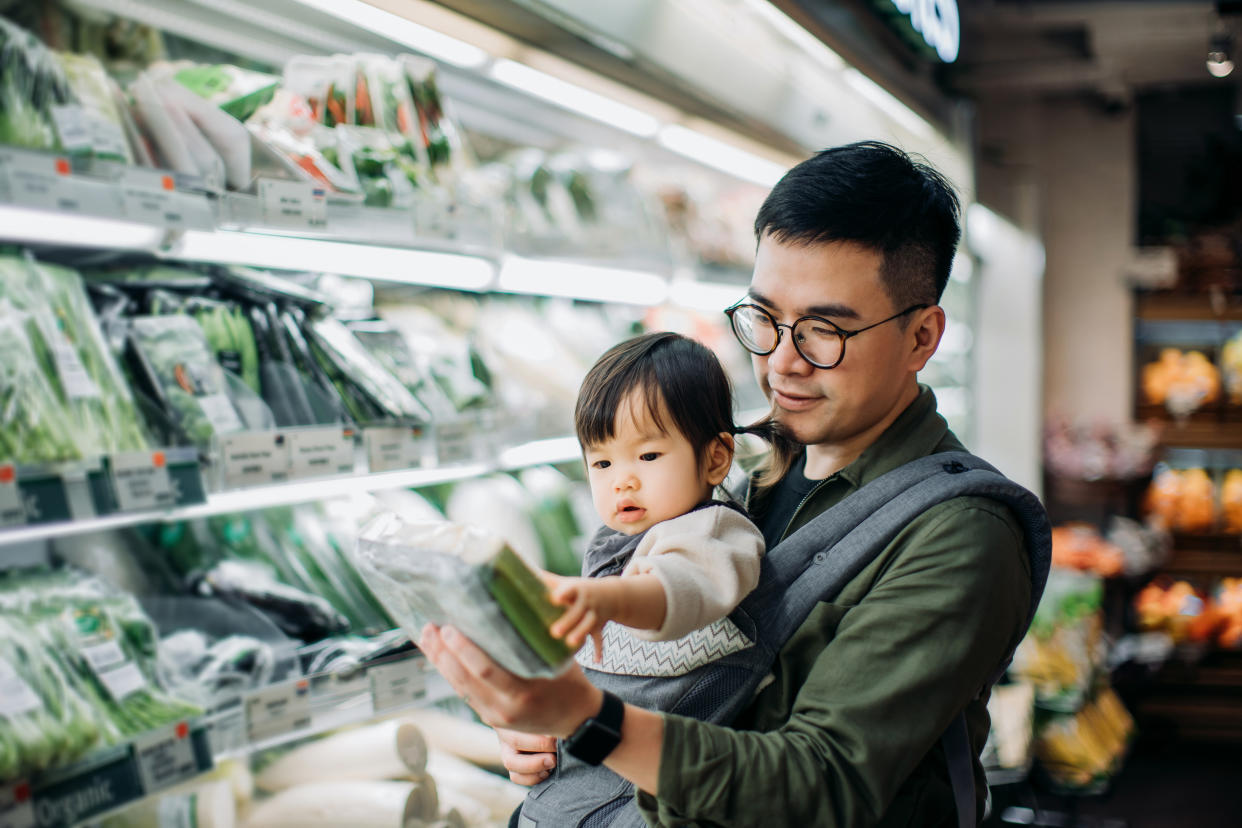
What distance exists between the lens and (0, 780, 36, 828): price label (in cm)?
131

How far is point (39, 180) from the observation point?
1.35 m

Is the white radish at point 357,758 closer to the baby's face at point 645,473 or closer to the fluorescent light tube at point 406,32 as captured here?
the baby's face at point 645,473

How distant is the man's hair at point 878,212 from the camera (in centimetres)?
121

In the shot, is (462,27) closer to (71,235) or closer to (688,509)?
(71,235)

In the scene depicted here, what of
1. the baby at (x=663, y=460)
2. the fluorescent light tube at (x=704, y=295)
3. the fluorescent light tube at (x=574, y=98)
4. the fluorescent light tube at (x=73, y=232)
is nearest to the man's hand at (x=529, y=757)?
the baby at (x=663, y=460)

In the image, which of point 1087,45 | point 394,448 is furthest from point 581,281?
point 1087,45

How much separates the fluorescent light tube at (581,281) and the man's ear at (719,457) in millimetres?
1234

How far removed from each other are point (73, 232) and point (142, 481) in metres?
0.52

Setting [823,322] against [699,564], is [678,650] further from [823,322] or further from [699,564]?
[823,322]

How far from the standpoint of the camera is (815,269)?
1218 mm

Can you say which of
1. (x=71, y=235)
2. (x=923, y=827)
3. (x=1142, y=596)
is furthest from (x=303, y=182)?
(x=1142, y=596)

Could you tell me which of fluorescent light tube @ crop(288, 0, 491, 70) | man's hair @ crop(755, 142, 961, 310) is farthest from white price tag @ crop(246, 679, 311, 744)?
fluorescent light tube @ crop(288, 0, 491, 70)

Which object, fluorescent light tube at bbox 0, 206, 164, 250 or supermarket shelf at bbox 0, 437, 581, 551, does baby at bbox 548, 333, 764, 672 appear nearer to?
supermarket shelf at bbox 0, 437, 581, 551

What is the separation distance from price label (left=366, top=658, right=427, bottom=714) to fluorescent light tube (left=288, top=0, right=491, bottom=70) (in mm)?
1240
